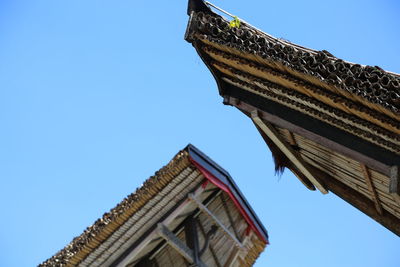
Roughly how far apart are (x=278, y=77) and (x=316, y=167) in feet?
8.74

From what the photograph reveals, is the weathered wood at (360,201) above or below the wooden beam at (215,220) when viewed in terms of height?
above

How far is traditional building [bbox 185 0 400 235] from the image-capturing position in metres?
4.30

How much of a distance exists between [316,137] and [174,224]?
4994mm

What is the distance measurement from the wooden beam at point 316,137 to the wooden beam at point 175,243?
2491 millimetres

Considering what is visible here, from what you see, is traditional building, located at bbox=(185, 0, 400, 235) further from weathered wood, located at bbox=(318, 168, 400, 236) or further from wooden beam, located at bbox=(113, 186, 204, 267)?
wooden beam, located at bbox=(113, 186, 204, 267)

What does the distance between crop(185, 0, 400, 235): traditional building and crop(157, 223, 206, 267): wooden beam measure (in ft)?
7.83

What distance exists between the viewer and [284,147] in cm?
739

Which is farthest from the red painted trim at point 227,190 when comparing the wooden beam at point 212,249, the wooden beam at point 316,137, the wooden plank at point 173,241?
the wooden beam at point 316,137

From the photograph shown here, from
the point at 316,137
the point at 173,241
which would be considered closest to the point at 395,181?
the point at 316,137

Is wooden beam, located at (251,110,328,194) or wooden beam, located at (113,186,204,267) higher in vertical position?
wooden beam, located at (251,110,328,194)

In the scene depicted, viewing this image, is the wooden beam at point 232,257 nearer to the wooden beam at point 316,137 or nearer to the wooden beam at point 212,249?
the wooden beam at point 212,249

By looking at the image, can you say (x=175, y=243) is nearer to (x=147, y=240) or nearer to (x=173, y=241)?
(x=173, y=241)

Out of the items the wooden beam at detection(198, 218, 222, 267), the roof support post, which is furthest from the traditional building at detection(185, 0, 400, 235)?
the wooden beam at detection(198, 218, 222, 267)

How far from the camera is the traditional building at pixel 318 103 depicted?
4305 mm
